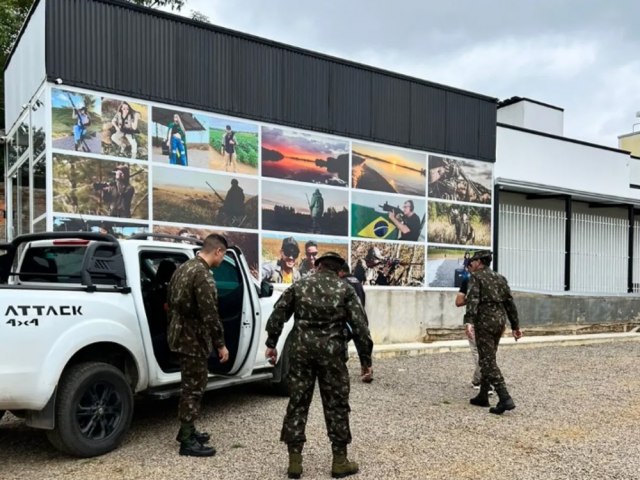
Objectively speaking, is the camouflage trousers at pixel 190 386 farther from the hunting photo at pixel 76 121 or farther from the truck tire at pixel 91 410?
the hunting photo at pixel 76 121

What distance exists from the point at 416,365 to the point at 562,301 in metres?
7.26

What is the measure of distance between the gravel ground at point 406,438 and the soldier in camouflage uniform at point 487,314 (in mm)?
441

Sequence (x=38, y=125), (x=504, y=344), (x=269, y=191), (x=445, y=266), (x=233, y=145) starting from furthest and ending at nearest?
(x=445, y=266)
(x=504, y=344)
(x=269, y=191)
(x=233, y=145)
(x=38, y=125)

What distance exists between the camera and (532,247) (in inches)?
655

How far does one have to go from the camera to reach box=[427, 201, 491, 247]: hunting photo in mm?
14211

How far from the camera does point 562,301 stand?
1576 cm

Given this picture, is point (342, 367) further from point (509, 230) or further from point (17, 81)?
point (509, 230)

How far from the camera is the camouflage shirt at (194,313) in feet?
16.4

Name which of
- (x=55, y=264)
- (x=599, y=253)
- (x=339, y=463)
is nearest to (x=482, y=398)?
(x=339, y=463)

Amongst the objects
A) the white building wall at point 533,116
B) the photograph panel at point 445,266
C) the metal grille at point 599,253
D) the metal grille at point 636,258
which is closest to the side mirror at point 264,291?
the photograph panel at point 445,266

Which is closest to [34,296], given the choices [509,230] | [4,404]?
[4,404]

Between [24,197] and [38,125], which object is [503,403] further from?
[24,197]

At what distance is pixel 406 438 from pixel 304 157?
7.52 metres

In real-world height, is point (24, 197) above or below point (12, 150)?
below
